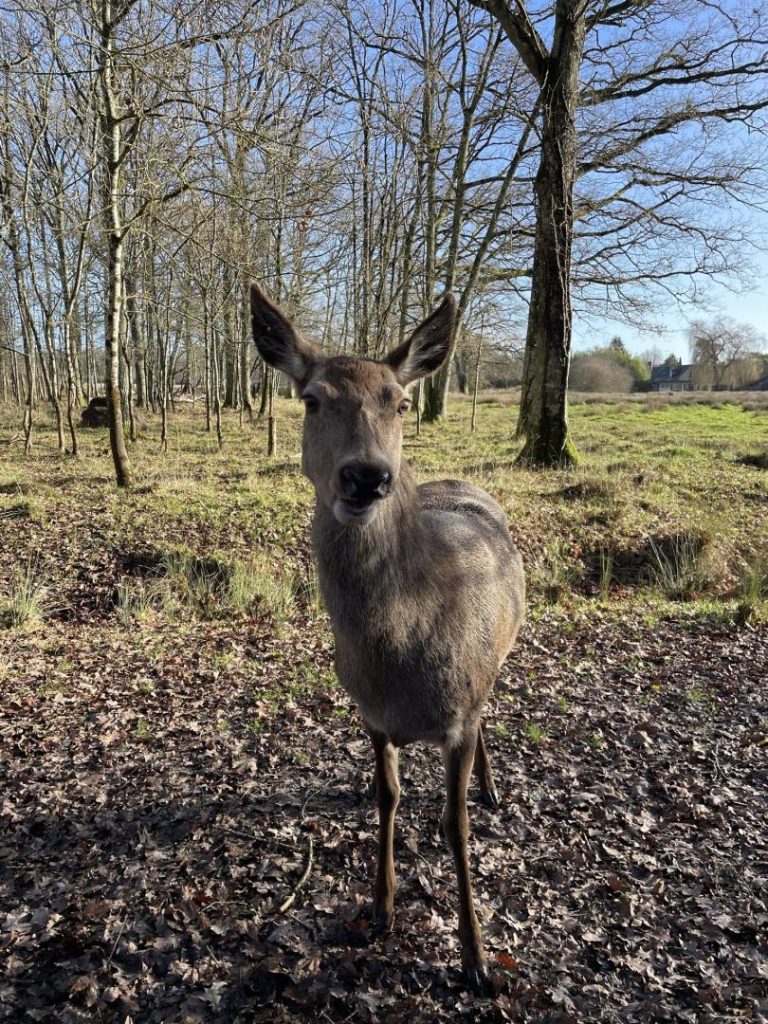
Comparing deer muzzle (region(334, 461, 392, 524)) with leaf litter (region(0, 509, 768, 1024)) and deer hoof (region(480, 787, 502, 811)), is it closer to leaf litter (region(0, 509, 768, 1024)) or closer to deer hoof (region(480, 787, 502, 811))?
leaf litter (region(0, 509, 768, 1024))

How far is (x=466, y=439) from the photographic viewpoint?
2216cm

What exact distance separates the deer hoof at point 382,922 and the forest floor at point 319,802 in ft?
0.14

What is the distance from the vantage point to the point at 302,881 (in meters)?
3.72

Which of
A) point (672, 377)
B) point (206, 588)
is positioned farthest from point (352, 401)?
point (672, 377)

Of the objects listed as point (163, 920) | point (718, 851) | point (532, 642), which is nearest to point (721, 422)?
point (532, 642)

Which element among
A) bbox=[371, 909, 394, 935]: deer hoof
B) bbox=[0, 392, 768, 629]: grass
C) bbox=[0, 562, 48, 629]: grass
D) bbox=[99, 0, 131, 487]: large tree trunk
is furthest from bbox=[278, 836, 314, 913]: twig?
bbox=[99, 0, 131, 487]: large tree trunk

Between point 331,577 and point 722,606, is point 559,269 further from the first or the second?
point 331,577

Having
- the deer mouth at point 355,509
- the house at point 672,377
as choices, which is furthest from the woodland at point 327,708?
the house at point 672,377

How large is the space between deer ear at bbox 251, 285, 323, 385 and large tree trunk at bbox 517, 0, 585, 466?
38.3 ft

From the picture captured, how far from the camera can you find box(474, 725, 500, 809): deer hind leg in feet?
14.4

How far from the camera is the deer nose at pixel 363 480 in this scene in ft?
8.13

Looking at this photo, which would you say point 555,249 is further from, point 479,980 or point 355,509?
point 479,980

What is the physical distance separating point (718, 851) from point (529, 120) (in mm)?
14387

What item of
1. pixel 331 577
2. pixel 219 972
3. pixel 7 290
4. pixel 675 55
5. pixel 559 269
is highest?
pixel 675 55
